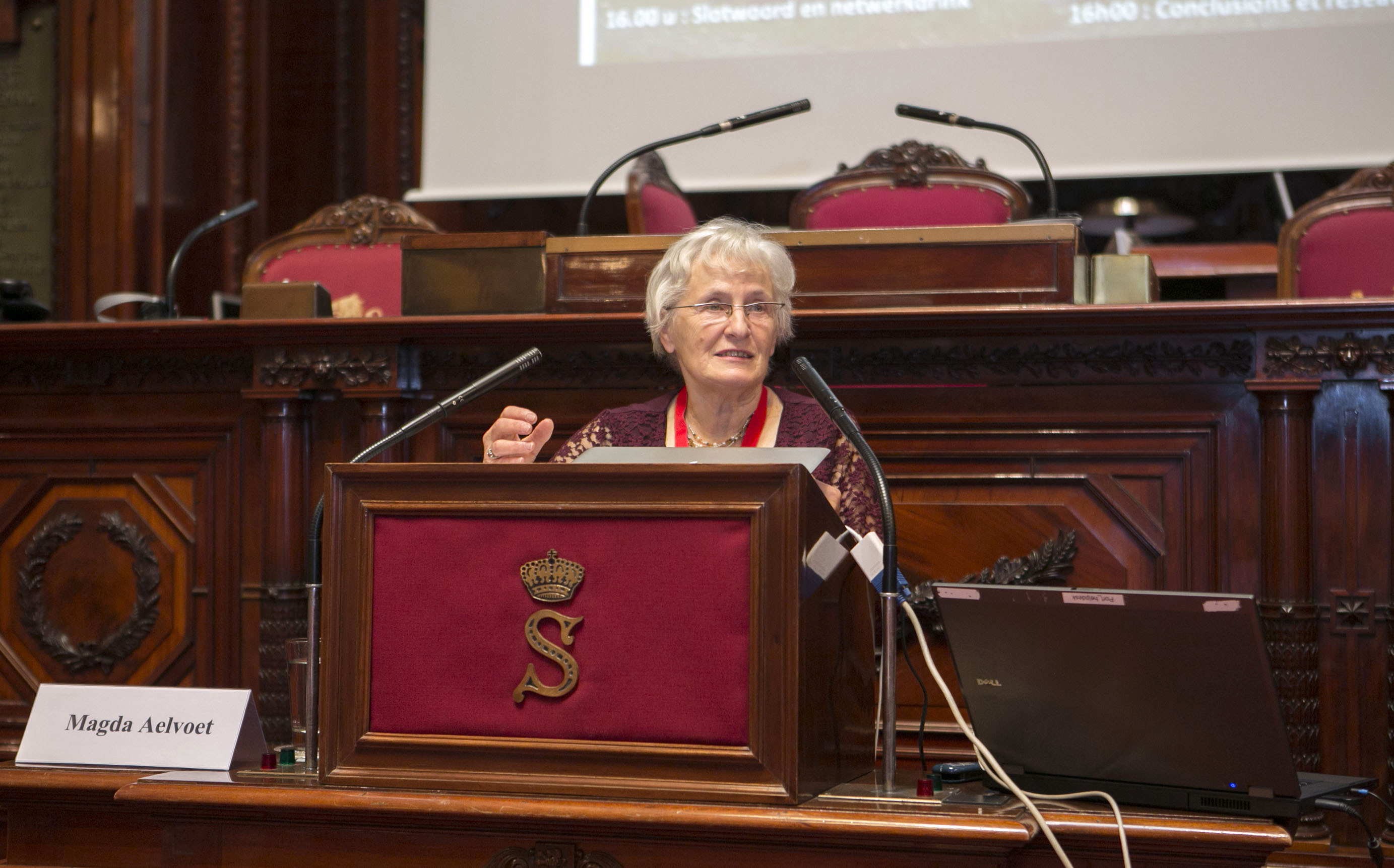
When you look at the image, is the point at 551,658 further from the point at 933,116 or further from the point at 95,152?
the point at 95,152

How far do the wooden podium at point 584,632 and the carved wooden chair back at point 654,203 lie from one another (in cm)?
129

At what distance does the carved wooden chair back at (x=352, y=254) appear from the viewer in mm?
3014

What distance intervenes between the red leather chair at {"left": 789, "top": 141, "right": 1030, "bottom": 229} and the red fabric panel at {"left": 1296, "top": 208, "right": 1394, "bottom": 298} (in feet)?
1.98

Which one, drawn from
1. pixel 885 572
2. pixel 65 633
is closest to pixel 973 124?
pixel 885 572

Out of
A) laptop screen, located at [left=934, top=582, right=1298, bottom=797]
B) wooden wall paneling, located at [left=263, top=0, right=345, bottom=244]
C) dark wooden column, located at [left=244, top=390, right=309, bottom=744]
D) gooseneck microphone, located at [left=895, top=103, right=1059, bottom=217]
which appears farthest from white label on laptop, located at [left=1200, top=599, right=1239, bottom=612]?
wooden wall paneling, located at [left=263, top=0, right=345, bottom=244]

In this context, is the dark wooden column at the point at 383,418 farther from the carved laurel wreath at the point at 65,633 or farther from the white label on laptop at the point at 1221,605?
the white label on laptop at the point at 1221,605

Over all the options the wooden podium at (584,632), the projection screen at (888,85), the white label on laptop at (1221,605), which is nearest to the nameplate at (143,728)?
the wooden podium at (584,632)

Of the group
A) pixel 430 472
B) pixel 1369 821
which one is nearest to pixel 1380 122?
pixel 1369 821

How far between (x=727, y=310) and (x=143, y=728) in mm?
1004

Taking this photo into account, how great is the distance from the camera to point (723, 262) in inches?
78.7

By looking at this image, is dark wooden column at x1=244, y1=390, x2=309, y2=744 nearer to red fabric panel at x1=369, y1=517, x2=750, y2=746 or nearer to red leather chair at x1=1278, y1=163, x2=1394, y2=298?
red fabric panel at x1=369, y1=517, x2=750, y2=746

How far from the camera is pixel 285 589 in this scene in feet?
7.36

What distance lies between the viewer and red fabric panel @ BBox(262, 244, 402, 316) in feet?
9.87

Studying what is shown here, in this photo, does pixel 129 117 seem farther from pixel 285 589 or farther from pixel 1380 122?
pixel 1380 122
